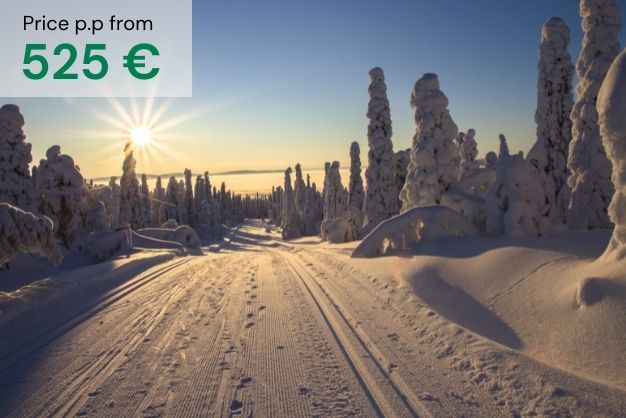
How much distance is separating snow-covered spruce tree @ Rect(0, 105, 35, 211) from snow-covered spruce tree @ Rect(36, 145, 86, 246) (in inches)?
230

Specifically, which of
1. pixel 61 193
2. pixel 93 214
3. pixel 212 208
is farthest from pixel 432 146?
pixel 212 208

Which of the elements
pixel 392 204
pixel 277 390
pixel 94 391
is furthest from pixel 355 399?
pixel 392 204

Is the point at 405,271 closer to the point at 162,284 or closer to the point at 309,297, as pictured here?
the point at 309,297

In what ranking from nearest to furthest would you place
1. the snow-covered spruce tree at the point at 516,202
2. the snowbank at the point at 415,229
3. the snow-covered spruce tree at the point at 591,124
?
the snow-covered spruce tree at the point at 516,202, the snow-covered spruce tree at the point at 591,124, the snowbank at the point at 415,229

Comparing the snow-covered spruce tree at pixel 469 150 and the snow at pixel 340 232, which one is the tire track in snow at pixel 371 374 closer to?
the snow at pixel 340 232

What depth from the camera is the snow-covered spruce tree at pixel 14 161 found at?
2139cm

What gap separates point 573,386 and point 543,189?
9850 mm

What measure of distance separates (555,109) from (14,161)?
95.5 feet

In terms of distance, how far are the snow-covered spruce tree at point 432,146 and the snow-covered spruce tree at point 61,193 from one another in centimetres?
2466

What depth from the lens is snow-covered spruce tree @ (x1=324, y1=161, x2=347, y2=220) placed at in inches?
2094

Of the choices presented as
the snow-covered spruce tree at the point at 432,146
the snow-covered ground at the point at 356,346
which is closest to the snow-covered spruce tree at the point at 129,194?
the snow-covered spruce tree at the point at 432,146

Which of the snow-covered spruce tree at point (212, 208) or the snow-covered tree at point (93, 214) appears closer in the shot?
the snow-covered tree at point (93, 214)

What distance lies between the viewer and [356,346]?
6125 millimetres

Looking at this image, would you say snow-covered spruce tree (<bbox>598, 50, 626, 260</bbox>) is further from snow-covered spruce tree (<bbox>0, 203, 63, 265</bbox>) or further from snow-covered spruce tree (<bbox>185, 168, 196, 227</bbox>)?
snow-covered spruce tree (<bbox>185, 168, 196, 227</bbox>)
